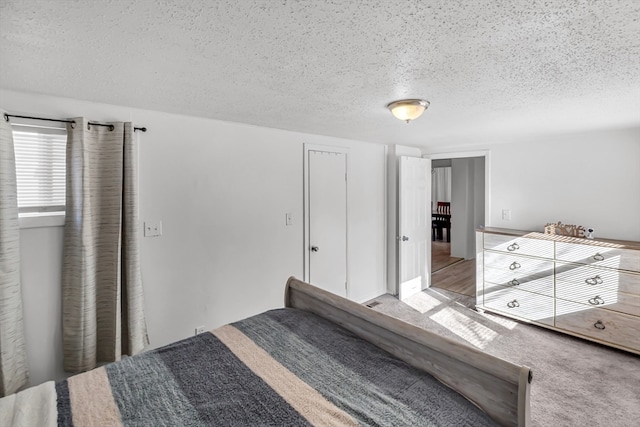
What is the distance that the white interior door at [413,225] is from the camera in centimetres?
411

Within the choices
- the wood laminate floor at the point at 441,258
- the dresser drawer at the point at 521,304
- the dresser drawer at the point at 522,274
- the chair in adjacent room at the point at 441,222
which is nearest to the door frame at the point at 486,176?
the dresser drawer at the point at 522,274

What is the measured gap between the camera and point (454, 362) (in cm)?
131

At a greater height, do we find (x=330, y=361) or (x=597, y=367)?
(x=330, y=361)

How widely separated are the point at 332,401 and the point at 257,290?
1.89 meters

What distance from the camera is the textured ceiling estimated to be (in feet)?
3.49

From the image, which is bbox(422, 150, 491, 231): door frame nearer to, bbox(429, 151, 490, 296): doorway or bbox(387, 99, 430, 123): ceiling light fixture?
bbox(429, 151, 490, 296): doorway

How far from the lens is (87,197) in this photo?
201 cm

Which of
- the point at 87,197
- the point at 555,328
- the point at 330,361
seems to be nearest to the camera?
the point at 330,361

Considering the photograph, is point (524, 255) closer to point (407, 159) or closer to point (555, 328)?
point (555, 328)

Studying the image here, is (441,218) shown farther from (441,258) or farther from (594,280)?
(594,280)

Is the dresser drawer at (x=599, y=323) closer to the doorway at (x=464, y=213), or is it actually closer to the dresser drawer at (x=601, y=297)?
the dresser drawer at (x=601, y=297)

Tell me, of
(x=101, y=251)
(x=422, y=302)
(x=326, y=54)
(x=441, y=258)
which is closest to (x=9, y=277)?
(x=101, y=251)

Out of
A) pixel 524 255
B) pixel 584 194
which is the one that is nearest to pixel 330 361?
pixel 524 255

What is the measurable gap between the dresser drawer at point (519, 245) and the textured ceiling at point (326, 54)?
1457mm
